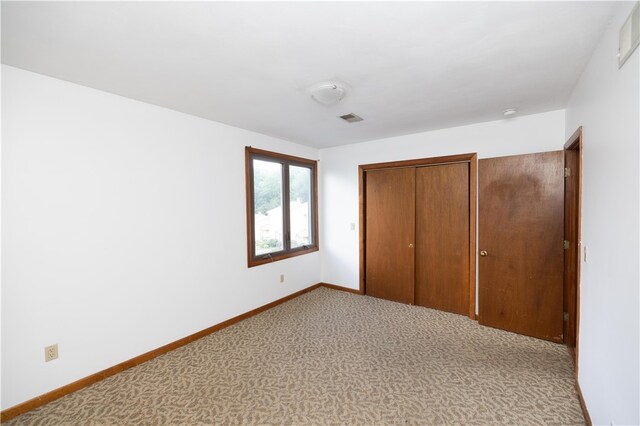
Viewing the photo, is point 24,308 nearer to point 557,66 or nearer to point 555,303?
point 557,66

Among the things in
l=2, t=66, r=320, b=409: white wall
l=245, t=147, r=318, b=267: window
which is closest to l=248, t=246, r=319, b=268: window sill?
l=245, t=147, r=318, b=267: window

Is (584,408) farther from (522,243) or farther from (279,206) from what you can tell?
(279,206)

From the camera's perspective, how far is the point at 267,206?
3.98 metres

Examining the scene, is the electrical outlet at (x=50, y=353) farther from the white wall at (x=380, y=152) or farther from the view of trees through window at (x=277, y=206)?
→ the white wall at (x=380, y=152)

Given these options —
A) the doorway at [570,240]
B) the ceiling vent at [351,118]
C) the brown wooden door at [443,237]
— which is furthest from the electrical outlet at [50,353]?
the doorway at [570,240]

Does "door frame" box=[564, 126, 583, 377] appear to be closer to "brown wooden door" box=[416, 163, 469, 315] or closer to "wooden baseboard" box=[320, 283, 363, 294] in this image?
"brown wooden door" box=[416, 163, 469, 315]

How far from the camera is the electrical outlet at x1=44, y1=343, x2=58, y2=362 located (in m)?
2.08

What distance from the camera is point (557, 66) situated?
1997 mm

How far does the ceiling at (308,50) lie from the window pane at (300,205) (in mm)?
1764

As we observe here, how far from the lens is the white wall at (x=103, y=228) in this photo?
6.41 ft

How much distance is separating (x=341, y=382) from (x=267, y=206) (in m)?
2.44

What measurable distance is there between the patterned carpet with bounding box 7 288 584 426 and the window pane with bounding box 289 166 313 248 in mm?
1568

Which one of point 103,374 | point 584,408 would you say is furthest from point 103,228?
point 584,408

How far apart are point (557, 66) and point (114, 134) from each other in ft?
11.6
